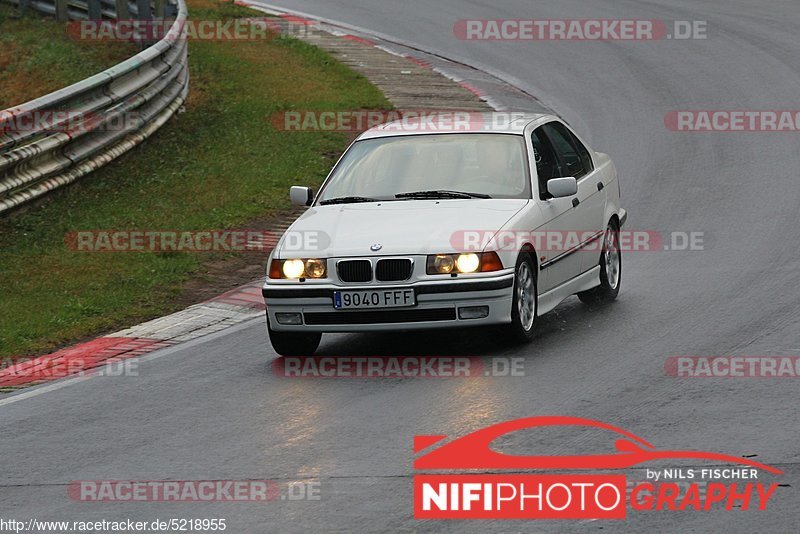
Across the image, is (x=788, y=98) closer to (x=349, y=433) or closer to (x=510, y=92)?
(x=510, y=92)

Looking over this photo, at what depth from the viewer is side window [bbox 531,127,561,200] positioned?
10852 millimetres

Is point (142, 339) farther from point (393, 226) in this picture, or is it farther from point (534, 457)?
point (534, 457)

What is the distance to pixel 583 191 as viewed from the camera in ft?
37.3

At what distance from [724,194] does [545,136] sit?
5.50 meters

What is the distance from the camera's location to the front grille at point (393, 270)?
9625 millimetres

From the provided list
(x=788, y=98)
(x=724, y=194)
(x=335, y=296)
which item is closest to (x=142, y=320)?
(x=335, y=296)

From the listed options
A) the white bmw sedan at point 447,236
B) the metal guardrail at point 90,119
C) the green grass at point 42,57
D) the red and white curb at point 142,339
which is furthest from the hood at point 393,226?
the green grass at point 42,57

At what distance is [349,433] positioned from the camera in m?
8.09

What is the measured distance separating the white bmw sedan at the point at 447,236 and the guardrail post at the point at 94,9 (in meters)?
11.6

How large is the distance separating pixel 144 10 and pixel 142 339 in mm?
9941

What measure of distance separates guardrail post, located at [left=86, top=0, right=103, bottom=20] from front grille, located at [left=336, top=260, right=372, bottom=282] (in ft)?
44.3

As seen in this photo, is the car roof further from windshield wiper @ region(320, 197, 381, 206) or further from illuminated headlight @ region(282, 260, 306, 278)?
illuminated headlight @ region(282, 260, 306, 278)

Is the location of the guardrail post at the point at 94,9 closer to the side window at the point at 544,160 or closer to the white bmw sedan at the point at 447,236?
the white bmw sedan at the point at 447,236

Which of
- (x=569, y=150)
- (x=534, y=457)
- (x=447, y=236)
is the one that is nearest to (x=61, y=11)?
(x=569, y=150)
